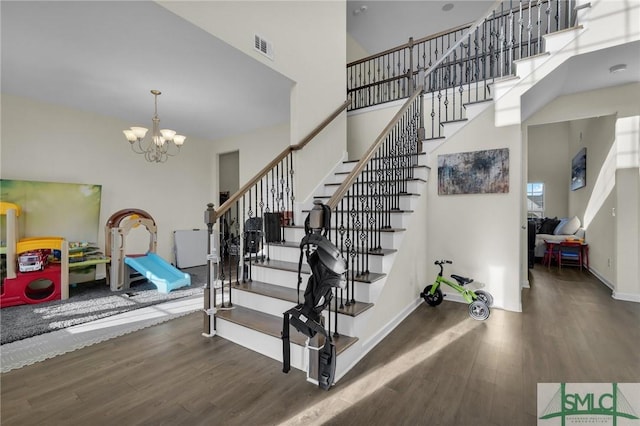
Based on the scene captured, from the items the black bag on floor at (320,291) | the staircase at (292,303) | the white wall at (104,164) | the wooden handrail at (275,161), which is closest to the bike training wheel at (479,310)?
the staircase at (292,303)

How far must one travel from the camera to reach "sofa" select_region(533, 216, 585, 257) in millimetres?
6200

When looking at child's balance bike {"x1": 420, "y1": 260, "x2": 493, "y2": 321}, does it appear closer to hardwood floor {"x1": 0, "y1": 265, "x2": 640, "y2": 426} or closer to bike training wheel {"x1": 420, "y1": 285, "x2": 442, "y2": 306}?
bike training wheel {"x1": 420, "y1": 285, "x2": 442, "y2": 306}

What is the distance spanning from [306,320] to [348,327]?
1.77ft

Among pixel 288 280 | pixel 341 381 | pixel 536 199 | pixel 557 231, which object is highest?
pixel 536 199

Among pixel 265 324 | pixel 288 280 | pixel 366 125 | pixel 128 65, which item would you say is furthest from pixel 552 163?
pixel 128 65

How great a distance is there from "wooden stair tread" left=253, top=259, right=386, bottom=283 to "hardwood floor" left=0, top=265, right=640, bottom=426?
629 mm

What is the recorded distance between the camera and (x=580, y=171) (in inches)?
240

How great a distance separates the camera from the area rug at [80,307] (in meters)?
2.91

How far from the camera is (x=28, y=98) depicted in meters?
4.27

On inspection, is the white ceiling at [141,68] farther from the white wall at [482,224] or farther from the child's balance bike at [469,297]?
the child's balance bike at [469,297]

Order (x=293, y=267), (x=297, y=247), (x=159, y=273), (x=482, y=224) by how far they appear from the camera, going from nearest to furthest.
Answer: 1. (x=293, y=267)
2. (x=297, y=247)
3. (x=482, y=224)
4. (x=159, y=273)

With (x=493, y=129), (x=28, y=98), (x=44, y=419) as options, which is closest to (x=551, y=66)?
(x=493, y=129)

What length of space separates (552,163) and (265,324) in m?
9.81

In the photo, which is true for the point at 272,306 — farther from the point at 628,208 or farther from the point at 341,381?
the point at 628,208
